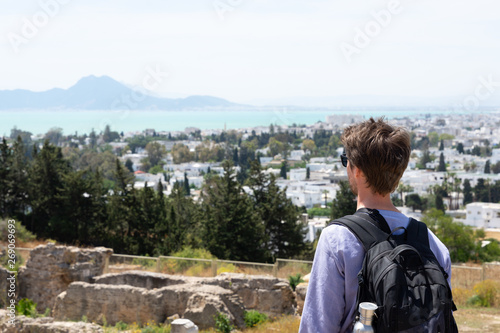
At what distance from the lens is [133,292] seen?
1035 cm

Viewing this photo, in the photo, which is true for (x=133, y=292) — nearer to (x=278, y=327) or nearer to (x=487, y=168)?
(x=278, y=327)

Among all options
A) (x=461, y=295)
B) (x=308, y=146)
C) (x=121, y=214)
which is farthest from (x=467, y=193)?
(x=461, y=295)

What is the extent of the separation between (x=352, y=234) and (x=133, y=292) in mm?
9019

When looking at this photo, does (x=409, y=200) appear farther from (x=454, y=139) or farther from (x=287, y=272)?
(x=454, y=139)

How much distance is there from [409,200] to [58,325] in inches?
3596

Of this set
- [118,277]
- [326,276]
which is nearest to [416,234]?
[326,276]

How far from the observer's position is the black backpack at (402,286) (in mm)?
1899

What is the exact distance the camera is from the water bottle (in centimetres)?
190

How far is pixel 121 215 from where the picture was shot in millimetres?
30703

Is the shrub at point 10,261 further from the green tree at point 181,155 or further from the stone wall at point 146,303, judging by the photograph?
the green tree at point 181,155

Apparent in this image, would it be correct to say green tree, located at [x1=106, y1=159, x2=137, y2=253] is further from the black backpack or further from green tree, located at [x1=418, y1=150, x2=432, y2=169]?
green tree, located at [x1=418, y1=150, x2=432, y2=169]

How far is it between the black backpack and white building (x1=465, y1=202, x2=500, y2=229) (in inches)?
3400

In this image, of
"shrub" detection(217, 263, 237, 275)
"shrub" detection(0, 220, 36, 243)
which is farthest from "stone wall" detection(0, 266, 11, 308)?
"shrub" detection(0, 220, 36, 243)

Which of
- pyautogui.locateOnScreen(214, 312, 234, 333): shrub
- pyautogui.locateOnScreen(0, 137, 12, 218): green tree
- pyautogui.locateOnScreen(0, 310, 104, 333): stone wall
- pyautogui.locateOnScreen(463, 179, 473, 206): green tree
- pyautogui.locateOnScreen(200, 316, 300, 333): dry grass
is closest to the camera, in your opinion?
pyautogui.locateOnScreen(0, 310, 104, 333): stone wall
